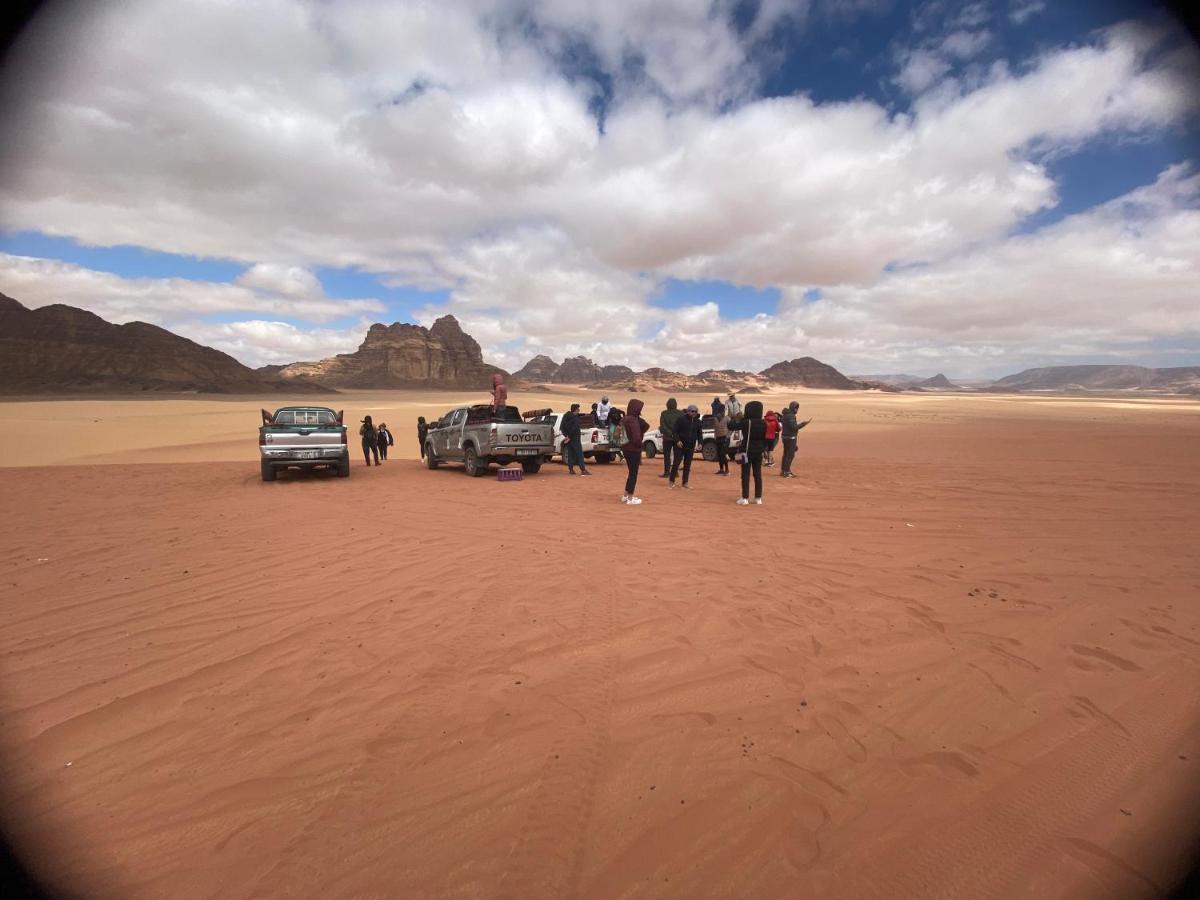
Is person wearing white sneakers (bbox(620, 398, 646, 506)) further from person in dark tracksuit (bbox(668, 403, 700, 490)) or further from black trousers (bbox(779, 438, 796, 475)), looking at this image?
black trousers (bbox(779, 438, 796, 475))

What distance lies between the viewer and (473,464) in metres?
15.2

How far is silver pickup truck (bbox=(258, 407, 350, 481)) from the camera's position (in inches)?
528

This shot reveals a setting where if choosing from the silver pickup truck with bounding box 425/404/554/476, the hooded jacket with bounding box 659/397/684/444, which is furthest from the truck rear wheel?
→ the hooded jacket with bounding box 659/397/684/444

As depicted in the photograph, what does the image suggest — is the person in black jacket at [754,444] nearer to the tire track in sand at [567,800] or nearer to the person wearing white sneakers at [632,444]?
the person wearing white sneakers at [632,444]

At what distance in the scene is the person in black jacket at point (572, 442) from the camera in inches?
621

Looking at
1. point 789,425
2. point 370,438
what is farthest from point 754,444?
point 370,438

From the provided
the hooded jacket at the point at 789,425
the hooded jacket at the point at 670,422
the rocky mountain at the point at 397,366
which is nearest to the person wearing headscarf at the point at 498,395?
the hooded jacket at the point at 670,422

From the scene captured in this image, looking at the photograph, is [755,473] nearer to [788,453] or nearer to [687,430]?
[687,430]

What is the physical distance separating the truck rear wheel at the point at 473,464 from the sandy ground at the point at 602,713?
23.4 ft

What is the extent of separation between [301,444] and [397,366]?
17295 cm

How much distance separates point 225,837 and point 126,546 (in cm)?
661

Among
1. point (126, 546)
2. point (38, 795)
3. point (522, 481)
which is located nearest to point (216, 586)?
point (126, 546)

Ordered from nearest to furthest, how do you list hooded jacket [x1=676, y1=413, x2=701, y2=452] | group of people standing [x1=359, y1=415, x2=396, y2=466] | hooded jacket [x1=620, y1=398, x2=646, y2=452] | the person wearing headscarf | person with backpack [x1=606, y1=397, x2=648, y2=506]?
person with backpack [x1=606, y1=397, x2=648, y2=506]
hooded jacket [x1=620, y1=398, x2=646, y2=452]
hooded jacket [x1=676, y1=413, x2=701, y2=452]
the person wearing headscarf
group of people standing [x1=359, y1=415, x2=396, y2=466]

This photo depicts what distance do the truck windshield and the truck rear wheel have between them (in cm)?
364
